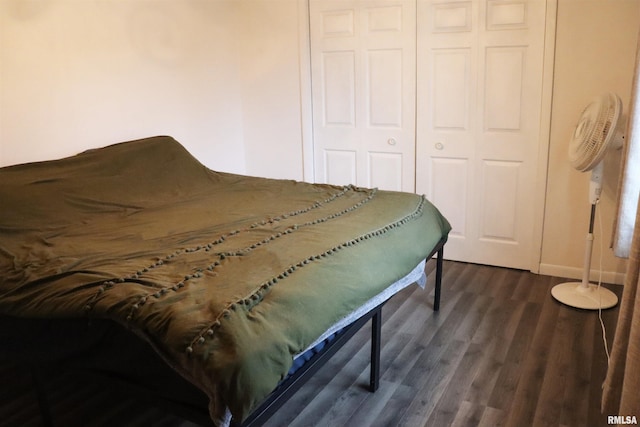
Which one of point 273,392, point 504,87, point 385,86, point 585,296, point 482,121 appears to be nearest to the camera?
point 273,392

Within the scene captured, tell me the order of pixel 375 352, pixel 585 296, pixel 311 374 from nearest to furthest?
pixel 311 374, pixel 375 352, pixel 585 296

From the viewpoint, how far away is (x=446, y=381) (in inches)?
101

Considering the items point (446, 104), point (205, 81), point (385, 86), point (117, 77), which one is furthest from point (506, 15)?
point (117, 77)

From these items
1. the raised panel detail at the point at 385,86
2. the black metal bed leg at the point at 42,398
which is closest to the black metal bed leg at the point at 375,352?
the black metal bed leg at the point at 42,398

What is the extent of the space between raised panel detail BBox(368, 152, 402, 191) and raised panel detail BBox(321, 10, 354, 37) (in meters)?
0.92

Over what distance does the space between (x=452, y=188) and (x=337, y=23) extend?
149 centimetres

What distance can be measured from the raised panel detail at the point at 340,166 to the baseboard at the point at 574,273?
1.54 meters

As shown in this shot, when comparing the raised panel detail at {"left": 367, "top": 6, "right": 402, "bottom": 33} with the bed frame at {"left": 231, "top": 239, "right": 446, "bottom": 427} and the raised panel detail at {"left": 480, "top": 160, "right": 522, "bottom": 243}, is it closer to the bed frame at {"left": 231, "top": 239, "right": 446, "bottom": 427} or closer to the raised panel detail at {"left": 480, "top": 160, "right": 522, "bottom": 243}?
the raised panel detail at {"left": 480, "top": 160, "right": 522, "bottom": 243}

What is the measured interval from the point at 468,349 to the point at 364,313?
906 millimetres

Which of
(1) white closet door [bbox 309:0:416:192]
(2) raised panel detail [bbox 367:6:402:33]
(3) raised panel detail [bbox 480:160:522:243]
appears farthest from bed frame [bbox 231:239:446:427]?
(2) raised panel detail [bbox 367:6:402:33]

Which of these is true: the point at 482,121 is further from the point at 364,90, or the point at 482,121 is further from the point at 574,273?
the point at 574,273

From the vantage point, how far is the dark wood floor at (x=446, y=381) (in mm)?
2307

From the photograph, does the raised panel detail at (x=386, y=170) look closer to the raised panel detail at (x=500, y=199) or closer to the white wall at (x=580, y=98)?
the raised panel detail at (x=500, y=199)

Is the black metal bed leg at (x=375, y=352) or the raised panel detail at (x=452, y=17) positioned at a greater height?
the raised panel detail at (x=452, y=17)
